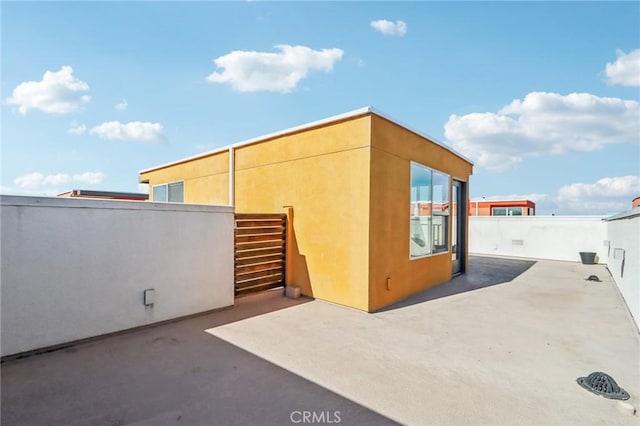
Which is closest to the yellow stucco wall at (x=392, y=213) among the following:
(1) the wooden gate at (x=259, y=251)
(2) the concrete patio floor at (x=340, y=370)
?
(2) the concrete patio floor at (x=340, y=370)

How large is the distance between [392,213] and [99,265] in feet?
15.7

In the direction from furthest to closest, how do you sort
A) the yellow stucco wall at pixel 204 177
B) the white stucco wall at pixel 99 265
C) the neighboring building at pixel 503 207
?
the neighboring building at pixel 503 207
the yellow stucco wall at pixel 204 177
the white stucco wall at pixel 99 265

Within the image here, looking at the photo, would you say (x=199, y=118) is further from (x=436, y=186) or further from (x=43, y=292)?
(x=436, y=186)

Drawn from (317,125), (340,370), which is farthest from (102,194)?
(340,370)

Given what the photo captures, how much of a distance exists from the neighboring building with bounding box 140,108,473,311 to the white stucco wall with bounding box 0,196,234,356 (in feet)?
5.76

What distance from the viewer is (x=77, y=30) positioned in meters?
5.34

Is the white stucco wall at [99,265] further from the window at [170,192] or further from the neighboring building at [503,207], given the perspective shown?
the neighboring building at [503,207]

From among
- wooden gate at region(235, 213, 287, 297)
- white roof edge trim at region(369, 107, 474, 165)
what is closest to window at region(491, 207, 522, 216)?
white roof edge trim at region(369, 107, 474, 165)

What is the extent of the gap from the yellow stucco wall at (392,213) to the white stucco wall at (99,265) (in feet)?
9.13

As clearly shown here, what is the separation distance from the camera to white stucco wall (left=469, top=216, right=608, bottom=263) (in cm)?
1223

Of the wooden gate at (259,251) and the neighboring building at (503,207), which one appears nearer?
the wooden gate at (259,251)

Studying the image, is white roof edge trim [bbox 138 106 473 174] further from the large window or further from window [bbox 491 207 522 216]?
window [bbox 491 207 522 216]

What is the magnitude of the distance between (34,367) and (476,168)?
11.0 m

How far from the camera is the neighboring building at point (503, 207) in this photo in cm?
2130
